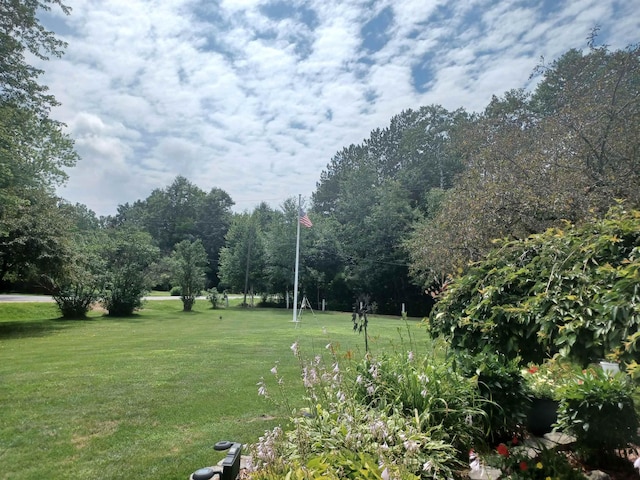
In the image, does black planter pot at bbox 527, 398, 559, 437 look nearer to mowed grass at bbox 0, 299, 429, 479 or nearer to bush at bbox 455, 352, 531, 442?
bush at bbox 455, 352, 531, 442

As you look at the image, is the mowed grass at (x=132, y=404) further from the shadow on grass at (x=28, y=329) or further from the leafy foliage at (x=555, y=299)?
the shadow on grass at (x=28, y=329)

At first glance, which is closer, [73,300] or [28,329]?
[28,329]

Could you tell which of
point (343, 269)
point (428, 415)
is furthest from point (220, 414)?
point (343, 269)

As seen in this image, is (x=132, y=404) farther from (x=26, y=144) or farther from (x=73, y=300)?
(x=73, y=300)

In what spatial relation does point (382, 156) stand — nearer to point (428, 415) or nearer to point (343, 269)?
point (343, 269)

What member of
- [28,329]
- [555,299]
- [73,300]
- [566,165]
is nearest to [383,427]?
[555,299]

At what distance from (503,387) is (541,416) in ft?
2.29

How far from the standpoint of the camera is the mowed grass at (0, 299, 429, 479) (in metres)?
3.03

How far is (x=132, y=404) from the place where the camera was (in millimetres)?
4508

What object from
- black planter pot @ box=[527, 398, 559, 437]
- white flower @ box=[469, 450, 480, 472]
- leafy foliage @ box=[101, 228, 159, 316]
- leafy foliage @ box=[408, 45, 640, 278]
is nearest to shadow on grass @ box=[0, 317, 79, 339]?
leafy foliage @ box=[101, 228, 159, 316]

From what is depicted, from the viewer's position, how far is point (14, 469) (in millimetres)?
2854

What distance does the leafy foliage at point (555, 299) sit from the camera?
1650 millimetres

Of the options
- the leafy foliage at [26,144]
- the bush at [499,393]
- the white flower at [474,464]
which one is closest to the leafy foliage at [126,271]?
the leafy foliage at [26,144]

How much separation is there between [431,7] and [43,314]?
1944 centimetres
